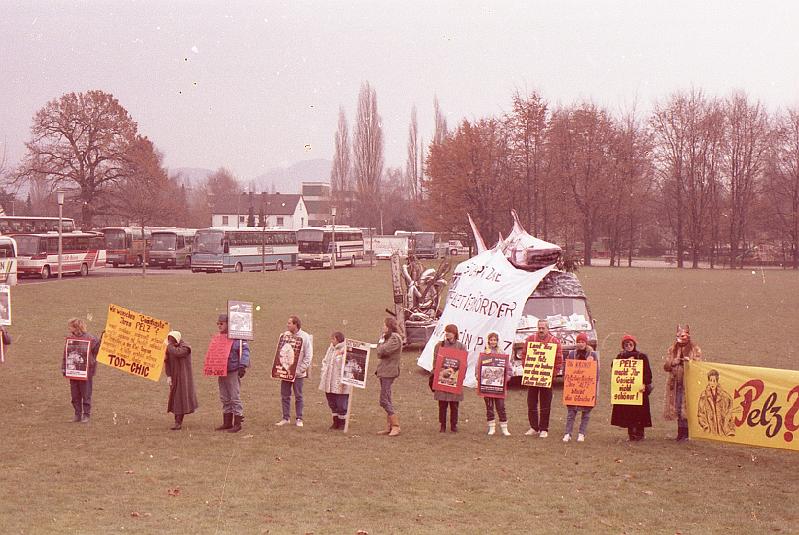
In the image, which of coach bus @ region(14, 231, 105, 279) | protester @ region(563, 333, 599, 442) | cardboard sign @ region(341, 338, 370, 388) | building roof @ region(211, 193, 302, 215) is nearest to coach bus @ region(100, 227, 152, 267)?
coach bus @ region(14, 231, 105, 279)

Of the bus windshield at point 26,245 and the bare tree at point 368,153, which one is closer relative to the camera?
the bus windshield at point 26,245

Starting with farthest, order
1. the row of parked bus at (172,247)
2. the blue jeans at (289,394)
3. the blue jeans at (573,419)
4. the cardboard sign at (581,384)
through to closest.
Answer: the row of parked bus at (172,247), the blue jeans at (289,394), the blue jeans at (573,419), the cardboard sign at (581,384)

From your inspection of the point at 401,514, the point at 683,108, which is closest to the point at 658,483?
the point at 401,514

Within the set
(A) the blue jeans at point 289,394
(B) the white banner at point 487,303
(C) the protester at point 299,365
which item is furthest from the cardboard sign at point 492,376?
(B) the white banner at point 487,303

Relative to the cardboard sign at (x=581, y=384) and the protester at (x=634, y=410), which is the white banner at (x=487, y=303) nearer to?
the cardboard sign at (x=581, y=384)

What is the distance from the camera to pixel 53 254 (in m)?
54.0

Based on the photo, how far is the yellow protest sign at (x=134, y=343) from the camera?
15805 mm

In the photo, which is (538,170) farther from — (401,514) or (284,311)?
(401,514)

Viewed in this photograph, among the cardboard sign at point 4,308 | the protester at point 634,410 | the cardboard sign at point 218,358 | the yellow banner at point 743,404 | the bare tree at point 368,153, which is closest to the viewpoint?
the yellow banner at point 743,404

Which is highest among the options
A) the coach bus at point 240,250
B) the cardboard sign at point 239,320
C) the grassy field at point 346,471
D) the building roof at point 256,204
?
the building roof at point 256,204

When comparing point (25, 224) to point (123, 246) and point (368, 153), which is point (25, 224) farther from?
point (368, 153)

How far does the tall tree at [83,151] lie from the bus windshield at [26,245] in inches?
904

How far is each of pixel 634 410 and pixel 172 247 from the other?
5947 centimetres

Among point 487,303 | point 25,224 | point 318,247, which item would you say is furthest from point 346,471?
point 318,247
